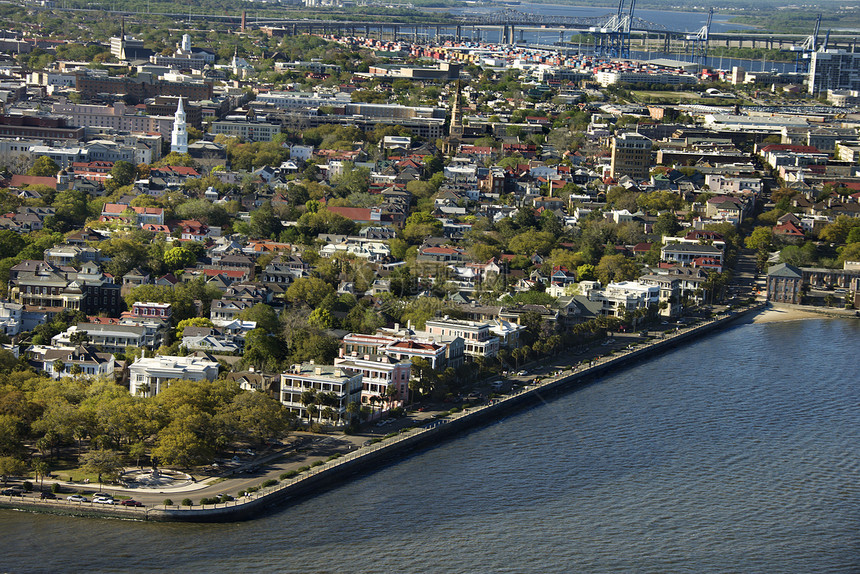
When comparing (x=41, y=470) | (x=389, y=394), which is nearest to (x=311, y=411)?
(x=389, y=394)

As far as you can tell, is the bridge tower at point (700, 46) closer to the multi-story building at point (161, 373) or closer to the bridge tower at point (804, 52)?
the bridge tower at point (804, 52)

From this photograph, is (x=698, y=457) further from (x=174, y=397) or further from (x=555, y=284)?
(x=555, y=284)

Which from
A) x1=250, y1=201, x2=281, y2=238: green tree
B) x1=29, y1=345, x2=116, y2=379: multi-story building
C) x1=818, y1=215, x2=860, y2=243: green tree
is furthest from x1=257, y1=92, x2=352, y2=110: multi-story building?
x1=29, y1=345, x2=116, y2=379: multi-story building

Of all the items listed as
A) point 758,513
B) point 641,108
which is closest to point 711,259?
point 758,513

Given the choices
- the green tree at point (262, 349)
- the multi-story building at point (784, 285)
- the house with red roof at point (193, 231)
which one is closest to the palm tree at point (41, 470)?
the green tree at point (262, 349)

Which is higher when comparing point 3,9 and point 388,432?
point 3,9

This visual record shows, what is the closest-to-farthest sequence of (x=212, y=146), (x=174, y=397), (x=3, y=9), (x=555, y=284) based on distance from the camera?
(x=174, y=397)
(x=555, y=284)
(x=212, y=146)
(x=3, y=9)
